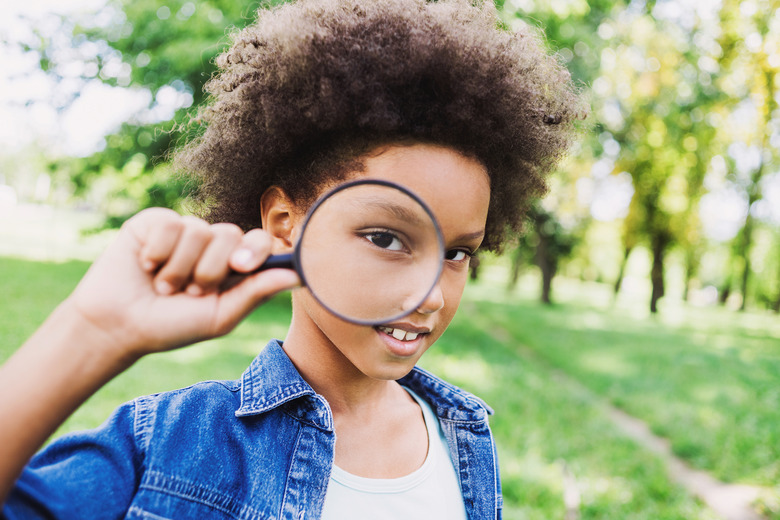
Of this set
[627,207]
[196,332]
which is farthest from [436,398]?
[627,207]

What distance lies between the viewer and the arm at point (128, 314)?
1103 millimetres

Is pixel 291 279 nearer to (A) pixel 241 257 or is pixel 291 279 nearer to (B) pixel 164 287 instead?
(A) pixel 241 257

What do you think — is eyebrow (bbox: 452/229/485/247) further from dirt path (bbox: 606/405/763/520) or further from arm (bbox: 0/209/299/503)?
dirt path (bbox: 606/405/763/520)

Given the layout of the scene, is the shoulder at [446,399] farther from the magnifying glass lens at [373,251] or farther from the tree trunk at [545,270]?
the tree trunk at [545,270]

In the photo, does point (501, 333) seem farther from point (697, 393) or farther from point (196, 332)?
point (196, 332)

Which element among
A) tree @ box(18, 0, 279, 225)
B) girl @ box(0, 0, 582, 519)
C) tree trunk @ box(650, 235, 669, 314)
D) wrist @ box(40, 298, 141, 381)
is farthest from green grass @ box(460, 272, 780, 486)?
tree @ box(18, 0, 279, 225)

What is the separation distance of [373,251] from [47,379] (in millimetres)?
866

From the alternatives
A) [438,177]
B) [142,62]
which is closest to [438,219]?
[438,177]

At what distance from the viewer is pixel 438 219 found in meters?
1.68

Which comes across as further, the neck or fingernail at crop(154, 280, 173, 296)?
the neck

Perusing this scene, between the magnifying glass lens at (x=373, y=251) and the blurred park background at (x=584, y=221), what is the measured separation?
135 centimetres

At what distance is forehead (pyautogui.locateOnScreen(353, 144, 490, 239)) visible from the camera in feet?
5.51

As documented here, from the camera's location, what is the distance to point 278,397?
1.71 meters

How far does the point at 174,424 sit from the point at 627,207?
90.5 ft
